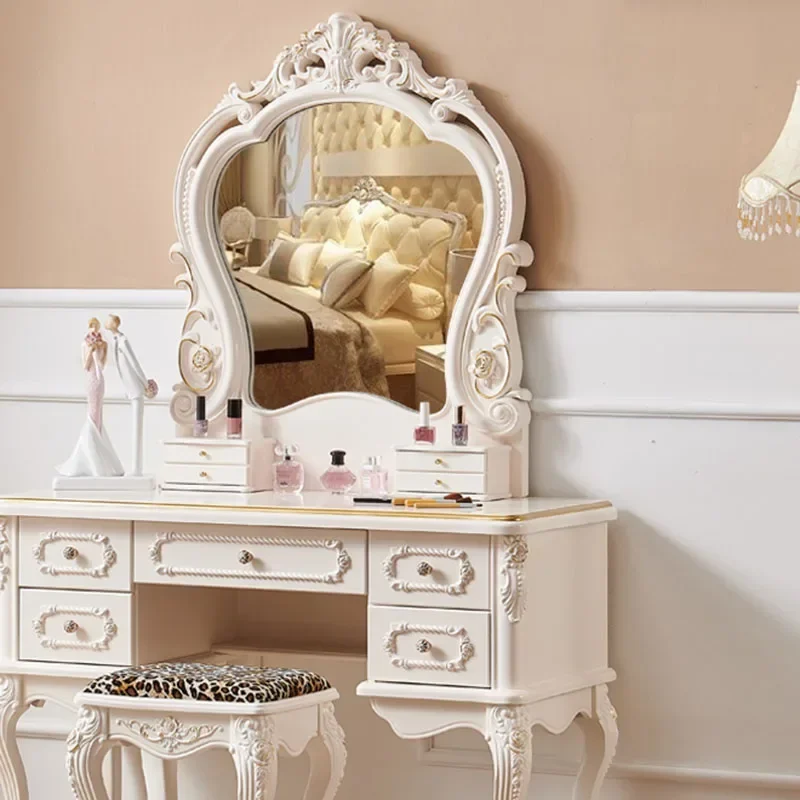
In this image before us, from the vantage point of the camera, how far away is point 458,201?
334cm

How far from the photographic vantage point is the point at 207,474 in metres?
3.39

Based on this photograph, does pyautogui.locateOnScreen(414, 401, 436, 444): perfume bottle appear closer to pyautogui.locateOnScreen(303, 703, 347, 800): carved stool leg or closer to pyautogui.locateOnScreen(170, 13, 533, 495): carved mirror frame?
pyautogui.locateOnScreen(170, 13, 533, 495): carved mirror frame

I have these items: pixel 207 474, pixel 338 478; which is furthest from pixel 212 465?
pixel 338 478

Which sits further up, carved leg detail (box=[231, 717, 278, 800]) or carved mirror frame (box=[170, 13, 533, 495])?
carved mirror frame (box=[170, 13, 533, 495])

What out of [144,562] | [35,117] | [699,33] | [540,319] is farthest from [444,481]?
[35,117]

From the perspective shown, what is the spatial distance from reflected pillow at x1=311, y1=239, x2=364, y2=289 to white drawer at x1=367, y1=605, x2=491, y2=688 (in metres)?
0.77

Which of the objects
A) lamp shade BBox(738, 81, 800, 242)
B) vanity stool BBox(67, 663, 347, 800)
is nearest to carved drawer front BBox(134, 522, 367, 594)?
vanity stool BBox(67, 663, 347, 800)

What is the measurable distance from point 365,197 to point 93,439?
75 cm

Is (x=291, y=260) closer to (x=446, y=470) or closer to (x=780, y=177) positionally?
(x=446, y=470)

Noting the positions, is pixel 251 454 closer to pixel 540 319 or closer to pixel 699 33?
pixel 540 319

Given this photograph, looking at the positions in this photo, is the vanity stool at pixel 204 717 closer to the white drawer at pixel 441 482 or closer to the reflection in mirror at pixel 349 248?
the white drawer at pixel 441 482

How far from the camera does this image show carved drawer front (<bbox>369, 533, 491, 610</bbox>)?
2945 mm

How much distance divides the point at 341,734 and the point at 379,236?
3.33ft

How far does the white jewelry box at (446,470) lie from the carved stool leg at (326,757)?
0.50m
